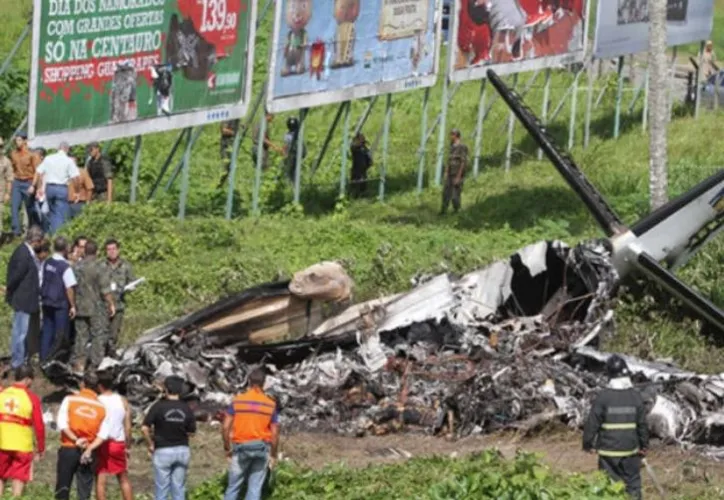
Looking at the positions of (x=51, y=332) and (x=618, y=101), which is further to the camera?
(x=618, y=101)

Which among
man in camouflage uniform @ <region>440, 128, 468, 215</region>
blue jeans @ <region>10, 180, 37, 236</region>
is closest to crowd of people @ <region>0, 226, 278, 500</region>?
blue jeans @ <region>10, 180, 37, 236</region>

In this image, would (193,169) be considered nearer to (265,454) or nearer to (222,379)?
(222,379)

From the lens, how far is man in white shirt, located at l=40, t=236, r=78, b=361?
73.9 feet

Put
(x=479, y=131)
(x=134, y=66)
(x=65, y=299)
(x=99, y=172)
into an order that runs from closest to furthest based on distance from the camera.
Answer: (x=65, y=299) → (x=134, y=66) → (x=99, y=172) → (x=479, y=131)

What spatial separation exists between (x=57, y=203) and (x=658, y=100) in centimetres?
871

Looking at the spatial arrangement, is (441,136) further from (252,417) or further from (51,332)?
(252,417)

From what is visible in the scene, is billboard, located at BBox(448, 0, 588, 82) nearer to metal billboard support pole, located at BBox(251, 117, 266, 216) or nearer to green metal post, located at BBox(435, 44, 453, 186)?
green metal post, located at BBox(435, 44, 453, 186)

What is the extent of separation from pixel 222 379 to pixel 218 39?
8.39 m

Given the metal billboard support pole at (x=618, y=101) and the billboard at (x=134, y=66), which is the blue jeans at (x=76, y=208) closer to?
the billboard at (x=134, y=66)

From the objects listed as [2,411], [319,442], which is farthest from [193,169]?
[2,411]

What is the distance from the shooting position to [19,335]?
2272cm

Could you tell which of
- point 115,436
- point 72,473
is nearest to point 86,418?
point 115,436

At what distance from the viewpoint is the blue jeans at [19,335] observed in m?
22.7

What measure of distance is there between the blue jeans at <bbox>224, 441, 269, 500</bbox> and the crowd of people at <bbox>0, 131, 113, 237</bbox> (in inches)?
408
